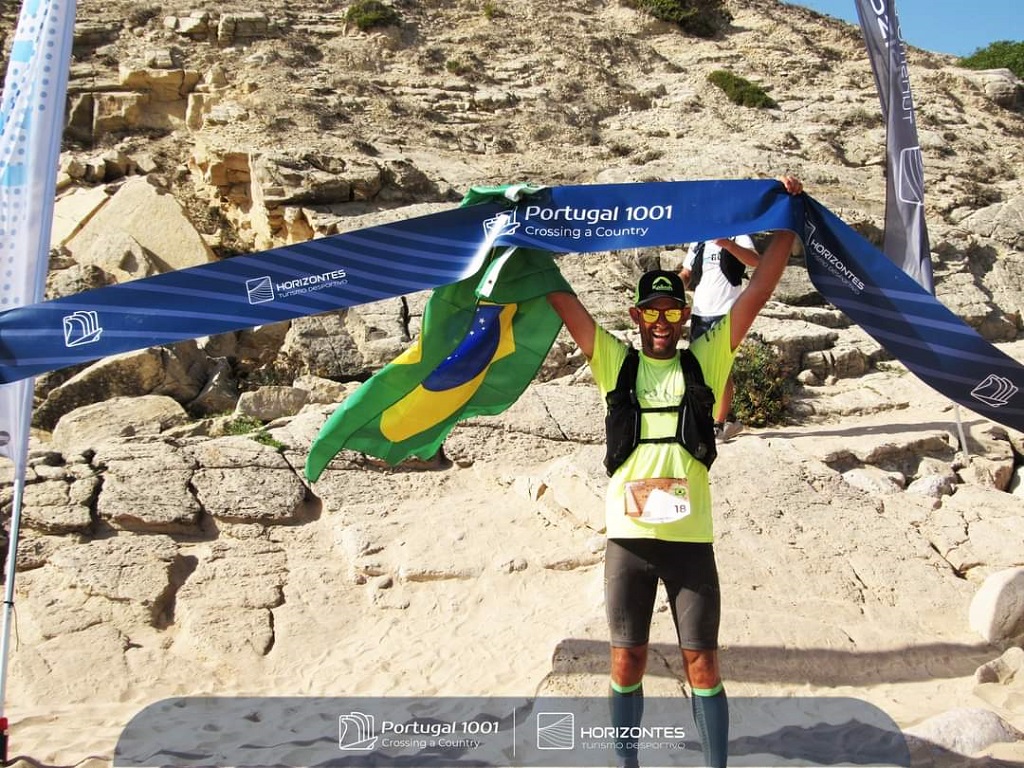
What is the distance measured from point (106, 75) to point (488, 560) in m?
15.7

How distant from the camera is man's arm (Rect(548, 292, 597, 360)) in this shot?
4090 millimetres

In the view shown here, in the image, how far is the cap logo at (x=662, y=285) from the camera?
391cm

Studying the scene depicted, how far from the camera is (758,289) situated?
400 cm

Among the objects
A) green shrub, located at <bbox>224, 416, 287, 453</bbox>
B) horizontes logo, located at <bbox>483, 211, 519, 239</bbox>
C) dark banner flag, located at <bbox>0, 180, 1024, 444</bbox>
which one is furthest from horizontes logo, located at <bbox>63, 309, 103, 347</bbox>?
green shrub, located at <bbox>224, 416, 287, 453</bbox>

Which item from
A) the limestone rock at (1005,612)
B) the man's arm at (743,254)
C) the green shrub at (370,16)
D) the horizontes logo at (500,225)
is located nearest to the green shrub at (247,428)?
the horizontes logo at (500,225)

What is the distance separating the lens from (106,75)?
17734mm

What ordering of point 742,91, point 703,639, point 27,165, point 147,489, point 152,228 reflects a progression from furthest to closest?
point 742,91, point 152,228, point 147,489, point 27,165, point 703,639

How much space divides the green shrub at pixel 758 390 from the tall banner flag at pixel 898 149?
1975mm

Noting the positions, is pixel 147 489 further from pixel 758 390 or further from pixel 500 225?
pixel 758 390

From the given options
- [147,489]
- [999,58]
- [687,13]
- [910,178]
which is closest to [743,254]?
[910,178]

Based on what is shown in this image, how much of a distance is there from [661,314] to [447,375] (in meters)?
1.50

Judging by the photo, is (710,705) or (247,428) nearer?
(710,705)

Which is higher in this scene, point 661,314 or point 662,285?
point 662,285

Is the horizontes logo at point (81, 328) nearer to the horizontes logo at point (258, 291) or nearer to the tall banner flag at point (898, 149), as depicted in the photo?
the horizontes logo at point (258, 291)
